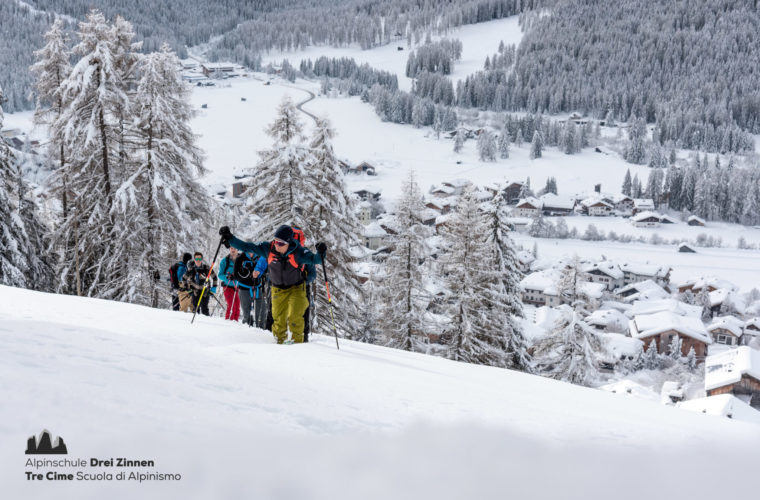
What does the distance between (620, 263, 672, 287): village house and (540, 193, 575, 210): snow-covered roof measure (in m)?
24.3

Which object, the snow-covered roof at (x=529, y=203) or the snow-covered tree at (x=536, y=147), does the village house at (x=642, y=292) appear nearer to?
the snow-covered roof at (x=529, y=203)

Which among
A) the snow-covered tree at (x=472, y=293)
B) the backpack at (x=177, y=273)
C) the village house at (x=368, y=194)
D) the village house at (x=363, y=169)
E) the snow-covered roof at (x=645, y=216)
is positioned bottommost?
the snow-covered roof at (x=645, y=216)

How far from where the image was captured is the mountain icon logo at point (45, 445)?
1.99 m

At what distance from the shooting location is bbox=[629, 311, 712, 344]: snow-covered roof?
139 feet

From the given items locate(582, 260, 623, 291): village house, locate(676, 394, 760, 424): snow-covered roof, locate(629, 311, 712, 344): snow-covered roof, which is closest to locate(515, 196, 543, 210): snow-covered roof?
locate(582, 260, 623, 291): village house

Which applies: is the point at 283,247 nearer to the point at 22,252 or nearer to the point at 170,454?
the point at 170,454

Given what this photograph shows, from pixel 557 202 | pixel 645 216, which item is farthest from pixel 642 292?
pixel 557 202

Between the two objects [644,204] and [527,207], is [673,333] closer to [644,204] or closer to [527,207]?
[527,207]

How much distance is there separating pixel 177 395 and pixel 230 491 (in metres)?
1.01

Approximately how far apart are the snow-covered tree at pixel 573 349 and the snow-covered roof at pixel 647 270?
48.8 m

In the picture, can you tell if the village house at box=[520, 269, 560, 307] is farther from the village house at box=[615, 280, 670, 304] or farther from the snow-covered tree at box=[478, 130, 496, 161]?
the snow-covered tree at box=[478, 130, 496, 161]

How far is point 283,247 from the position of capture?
629 cm

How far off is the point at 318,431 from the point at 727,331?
52456 millimetres

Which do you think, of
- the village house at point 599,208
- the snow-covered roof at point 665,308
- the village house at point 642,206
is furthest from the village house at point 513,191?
the snow-covered roof at point 665,308
